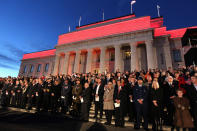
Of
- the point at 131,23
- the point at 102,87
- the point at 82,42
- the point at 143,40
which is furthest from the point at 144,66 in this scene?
the point at 102,87

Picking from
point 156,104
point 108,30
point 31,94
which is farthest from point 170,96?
point 108,30

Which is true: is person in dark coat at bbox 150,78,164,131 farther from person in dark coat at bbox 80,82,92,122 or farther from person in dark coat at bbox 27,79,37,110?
person in dark coat at bbox 27,79,37,110

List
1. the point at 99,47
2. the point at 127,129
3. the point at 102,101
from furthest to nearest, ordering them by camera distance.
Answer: the point at 99,47 → the point at 102,101 → the point at 127,129

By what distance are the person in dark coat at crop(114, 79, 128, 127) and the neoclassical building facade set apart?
9890 millimetres

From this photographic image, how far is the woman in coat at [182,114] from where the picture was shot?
333cm

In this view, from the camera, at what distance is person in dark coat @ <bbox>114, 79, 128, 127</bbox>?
4.57m

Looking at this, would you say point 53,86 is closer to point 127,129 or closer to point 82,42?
point 127,129

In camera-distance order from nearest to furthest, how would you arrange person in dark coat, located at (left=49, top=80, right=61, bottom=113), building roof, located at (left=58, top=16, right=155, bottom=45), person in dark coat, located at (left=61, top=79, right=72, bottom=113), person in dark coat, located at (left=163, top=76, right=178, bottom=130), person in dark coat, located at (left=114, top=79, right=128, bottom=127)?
person in dark coat, located at (left=163, top=76, right=178, bottom=130), person in dark coat, located at (left=114, top=79, right=128, bottom=127), person in dark coat, located at (left=61, top=79, right=72, bottom=113), person in dark coat, located at (left=49, top=80, right=61, bottom=113), building roof, located at (left=58, top=16, right=155, bottom=45)

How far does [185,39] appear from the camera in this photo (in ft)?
57.0

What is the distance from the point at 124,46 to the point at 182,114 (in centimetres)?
1937

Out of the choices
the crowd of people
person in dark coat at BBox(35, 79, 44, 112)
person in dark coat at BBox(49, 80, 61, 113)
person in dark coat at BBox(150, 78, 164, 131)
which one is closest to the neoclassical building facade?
person in dark coat at BBox(49, 80, 61, 113)

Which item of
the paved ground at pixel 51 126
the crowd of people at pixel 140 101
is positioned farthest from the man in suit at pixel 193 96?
the paved ground at pixel 51 126

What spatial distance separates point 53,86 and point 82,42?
57.7 ft

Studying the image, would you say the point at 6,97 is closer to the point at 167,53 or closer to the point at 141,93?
the point at 141,93
